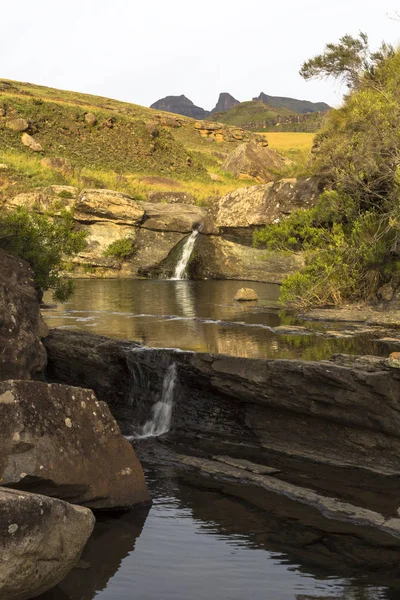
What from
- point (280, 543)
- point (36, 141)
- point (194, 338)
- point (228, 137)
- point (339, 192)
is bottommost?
point (280, 543)

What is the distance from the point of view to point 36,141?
66125 mm

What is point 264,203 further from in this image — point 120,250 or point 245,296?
point 245,296

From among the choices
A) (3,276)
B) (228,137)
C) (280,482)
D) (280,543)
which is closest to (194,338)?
(3,276)

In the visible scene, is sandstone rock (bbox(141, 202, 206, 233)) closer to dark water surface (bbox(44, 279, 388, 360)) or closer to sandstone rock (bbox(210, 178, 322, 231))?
sandstone rock (bbox(210, 178, 322, 231))

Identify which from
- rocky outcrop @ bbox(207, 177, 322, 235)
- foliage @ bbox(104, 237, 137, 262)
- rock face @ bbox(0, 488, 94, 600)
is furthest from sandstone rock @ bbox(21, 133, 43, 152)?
rock face @ bbox(0, 488, 94, 600)

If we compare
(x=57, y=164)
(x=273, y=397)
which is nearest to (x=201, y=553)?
(x=273, y=397)

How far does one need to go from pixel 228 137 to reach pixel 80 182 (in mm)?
52408

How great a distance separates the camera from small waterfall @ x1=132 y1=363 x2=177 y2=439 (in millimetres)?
14867

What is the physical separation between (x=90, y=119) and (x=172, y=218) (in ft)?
120

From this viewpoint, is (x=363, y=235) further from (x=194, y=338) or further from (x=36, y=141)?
(x=36, y=141)

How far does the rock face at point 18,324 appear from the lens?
14094 millimetres

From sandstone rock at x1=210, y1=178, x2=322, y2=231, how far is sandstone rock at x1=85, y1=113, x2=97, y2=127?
3871 centimetres

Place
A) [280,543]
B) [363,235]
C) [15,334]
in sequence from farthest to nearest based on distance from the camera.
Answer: [363,235], [15,334], [280,543]

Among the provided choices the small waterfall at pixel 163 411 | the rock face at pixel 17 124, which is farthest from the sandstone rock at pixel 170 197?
the small waterfall at pixel 163 411
